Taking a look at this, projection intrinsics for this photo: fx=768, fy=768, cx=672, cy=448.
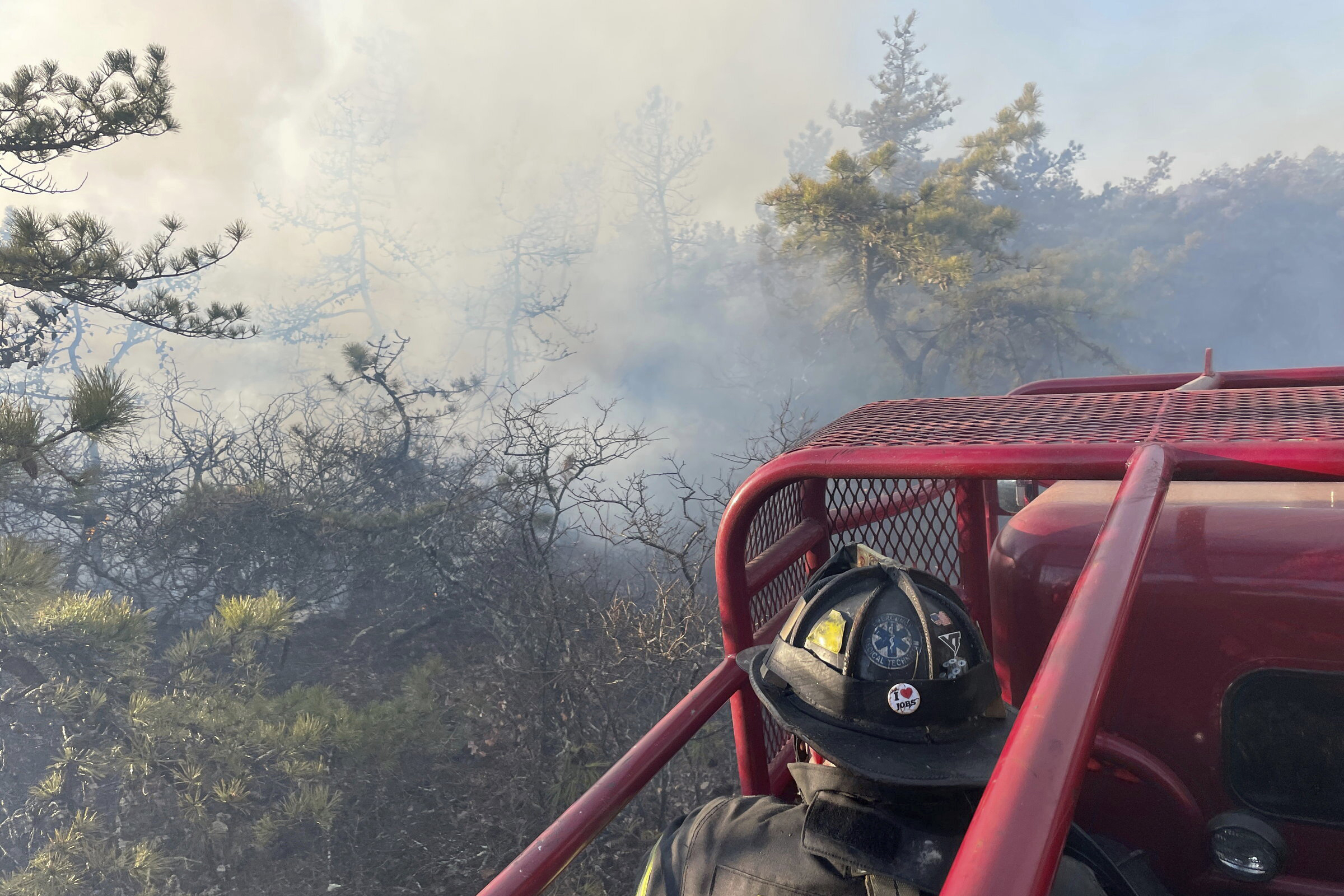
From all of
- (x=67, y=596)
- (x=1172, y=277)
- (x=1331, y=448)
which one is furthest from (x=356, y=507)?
(x=1172, y=277)

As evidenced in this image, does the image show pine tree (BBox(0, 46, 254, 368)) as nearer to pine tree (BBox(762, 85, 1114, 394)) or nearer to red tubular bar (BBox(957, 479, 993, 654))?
red tubular bar (BBox(957, 479, 993, 654))

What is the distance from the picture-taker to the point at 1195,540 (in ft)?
5.06

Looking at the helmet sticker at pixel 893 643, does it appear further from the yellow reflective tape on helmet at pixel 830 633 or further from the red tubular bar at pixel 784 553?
the red tubular bar at pixel 784 553

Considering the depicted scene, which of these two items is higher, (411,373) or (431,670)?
(411,373)

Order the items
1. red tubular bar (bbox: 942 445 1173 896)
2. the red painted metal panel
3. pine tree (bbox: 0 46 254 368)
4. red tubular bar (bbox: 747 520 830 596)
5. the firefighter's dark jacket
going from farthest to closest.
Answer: pine tree (bbox: 0 46 254 368)
red tubular bar (bbox: 747 520 830 596)
the red painted metal panel
the firefighter's dark jacket
red tubular bar (bbox: 942 445 1173 896)

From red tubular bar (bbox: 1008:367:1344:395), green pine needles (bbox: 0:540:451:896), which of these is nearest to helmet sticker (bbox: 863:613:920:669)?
red tubular bar (bbox: 1008:367:1344:395)

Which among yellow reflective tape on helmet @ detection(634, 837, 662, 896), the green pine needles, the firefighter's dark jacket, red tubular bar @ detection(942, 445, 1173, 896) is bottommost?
the green pine needles

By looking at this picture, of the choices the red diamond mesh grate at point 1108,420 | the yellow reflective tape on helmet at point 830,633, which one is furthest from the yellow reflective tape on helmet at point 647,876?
the red diamond mesh grate at point 1108,420

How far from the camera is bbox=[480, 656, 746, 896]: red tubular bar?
1022 mm

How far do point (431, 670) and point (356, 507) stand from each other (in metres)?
2.80

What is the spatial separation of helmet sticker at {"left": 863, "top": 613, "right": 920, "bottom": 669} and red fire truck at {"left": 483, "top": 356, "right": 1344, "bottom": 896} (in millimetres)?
231

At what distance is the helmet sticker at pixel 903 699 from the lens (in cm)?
104

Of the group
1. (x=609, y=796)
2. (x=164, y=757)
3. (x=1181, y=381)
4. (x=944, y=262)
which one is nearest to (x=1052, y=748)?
(x=609, y=796)

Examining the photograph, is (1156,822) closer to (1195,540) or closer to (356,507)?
(1195,540)
